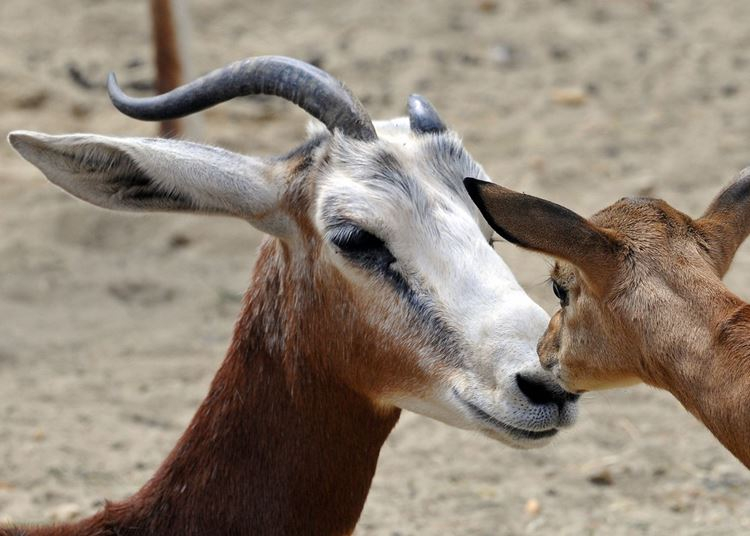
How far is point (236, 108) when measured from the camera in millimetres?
12109

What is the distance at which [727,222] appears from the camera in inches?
178

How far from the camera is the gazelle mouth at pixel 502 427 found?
4574 mm

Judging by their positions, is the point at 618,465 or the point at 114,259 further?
the point at 114,259

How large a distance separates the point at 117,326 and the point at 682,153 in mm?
5029

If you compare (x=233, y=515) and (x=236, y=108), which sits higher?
(x=236, y=108)

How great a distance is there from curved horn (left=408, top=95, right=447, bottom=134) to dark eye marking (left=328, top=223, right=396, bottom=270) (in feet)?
2.12

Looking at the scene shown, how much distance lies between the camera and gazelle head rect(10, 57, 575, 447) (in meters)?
4.61

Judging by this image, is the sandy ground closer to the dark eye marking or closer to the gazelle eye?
the dark eye marking

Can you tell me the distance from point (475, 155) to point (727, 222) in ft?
22.0

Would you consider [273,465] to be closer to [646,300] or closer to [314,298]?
[314,298]

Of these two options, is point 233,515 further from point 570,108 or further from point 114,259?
point 570,108

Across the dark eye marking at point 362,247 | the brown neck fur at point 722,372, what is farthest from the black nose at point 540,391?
the dark eye marking at point 362,247

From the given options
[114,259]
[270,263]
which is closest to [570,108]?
[114,259]

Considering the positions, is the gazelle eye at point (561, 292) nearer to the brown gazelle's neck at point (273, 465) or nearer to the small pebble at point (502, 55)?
the brown gazelle's neck at point (273, 465)
